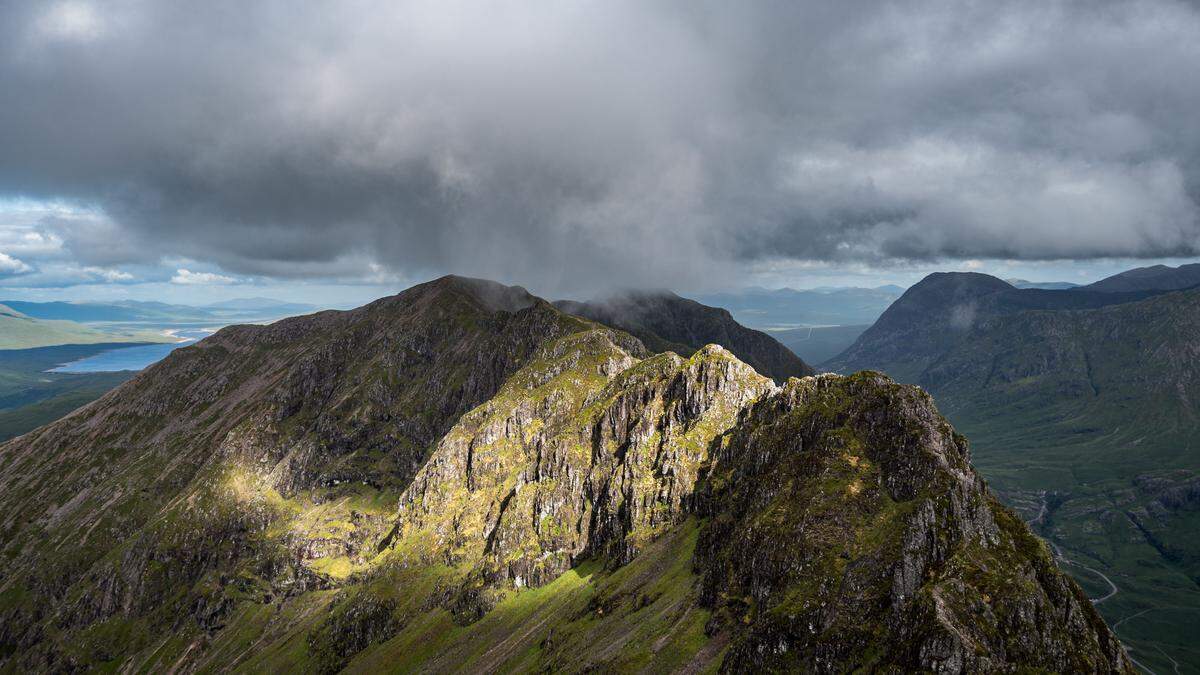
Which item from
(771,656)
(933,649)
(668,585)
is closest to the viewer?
(933,649)

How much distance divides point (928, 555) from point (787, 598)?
95.5 ft

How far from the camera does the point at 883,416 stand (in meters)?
160

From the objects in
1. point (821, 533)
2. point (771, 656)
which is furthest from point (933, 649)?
point (821, 533)

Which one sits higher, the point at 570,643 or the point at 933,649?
the point at 933,649

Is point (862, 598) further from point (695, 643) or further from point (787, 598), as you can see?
point (695, 643)

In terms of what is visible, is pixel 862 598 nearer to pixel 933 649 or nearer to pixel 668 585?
pixel 933 649

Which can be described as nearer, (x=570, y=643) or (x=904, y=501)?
(x=904, y=501)

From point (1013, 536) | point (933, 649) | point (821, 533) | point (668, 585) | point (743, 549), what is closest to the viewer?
point (933, 649)

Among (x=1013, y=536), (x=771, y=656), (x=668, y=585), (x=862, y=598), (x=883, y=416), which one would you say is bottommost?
(x=668, y=585)

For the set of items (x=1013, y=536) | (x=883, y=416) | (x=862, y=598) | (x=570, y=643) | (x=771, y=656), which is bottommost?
(x=570, y=643)

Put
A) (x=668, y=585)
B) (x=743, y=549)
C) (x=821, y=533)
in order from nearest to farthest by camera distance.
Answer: (x=821, y=533), (x=743, y=549), (x=668, y=585)

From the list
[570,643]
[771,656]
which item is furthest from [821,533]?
[570,643]

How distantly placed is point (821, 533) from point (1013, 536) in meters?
37.4

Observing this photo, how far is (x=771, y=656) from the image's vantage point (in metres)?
117
